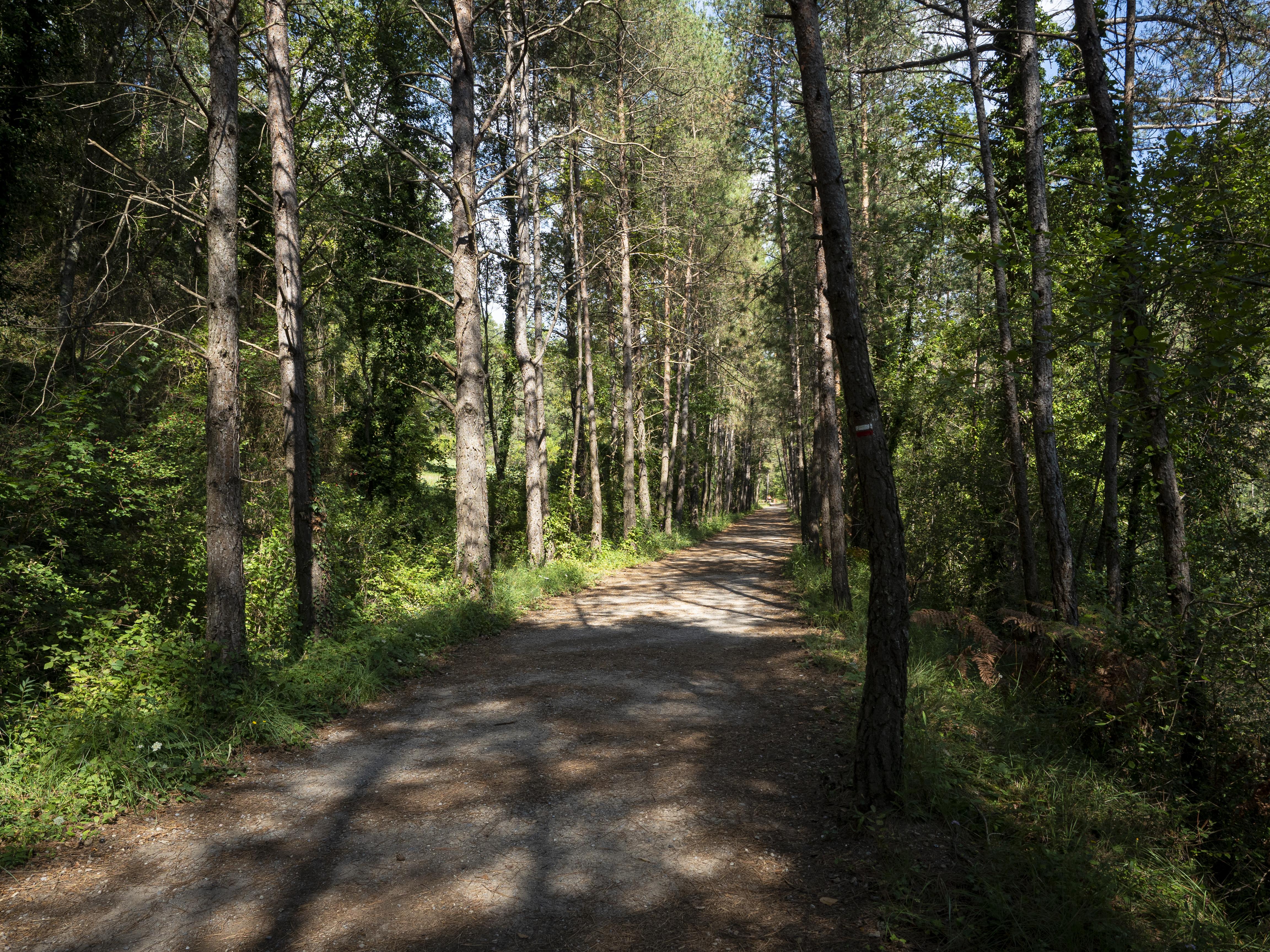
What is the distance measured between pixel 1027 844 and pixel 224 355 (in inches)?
302

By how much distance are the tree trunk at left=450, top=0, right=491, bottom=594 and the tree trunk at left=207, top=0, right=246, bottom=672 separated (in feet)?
13.8

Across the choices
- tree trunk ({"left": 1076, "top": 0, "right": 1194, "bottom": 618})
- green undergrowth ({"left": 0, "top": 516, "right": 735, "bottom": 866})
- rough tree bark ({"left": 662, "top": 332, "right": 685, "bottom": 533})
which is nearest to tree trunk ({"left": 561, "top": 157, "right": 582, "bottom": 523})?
rough tree bark ({"left": 662, "top": 332, "right": 685, "bottom": 533})

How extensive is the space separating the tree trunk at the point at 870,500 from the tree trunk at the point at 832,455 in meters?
6.17

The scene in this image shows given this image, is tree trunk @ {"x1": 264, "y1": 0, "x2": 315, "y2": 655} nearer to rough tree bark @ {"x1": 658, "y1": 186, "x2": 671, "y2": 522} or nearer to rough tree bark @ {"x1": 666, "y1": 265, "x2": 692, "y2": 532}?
rough tree bark @ {"x1": 658, "y1": 186, "x2": 671, "y2": 522}

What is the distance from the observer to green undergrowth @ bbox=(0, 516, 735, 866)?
4.38 metres

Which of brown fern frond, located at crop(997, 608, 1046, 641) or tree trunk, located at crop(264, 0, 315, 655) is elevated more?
tree trunk, located at crop(264, 0, 315, 655)

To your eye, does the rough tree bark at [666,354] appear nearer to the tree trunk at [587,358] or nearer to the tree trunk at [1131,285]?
the tree trunk at [587,358]

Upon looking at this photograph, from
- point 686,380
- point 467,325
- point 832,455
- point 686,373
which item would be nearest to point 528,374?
point 467,325

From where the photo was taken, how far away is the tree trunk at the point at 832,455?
10.9 metres

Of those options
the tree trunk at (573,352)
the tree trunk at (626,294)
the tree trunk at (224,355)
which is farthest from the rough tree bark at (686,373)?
the tree trunk at (224,355)

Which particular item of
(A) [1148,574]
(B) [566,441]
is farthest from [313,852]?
(B) [566,441]

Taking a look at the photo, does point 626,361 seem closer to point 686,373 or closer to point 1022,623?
point 686,373

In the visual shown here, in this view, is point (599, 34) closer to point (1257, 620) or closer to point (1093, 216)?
point (1093, 216)

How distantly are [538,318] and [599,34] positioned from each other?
25.5ft
